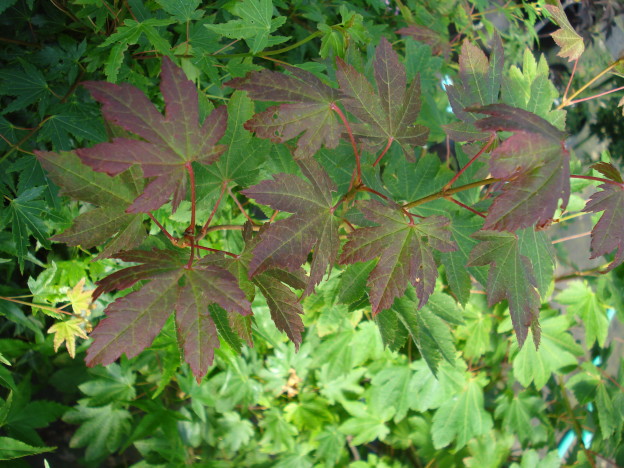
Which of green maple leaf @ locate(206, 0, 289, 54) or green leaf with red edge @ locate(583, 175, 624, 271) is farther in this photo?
green maple leaf @ locate(206, 0, 289, 54)

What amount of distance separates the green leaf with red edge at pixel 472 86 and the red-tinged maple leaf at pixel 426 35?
0.61 meters

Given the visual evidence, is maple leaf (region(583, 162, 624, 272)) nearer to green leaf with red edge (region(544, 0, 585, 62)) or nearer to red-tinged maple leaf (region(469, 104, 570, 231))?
red-tinged maple leaf (region(469, 104, 570, 231))

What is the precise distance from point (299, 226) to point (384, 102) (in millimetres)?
261

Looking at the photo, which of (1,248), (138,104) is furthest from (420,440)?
(138,104)

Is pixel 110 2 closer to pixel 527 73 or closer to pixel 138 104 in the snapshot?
pixel 138 104

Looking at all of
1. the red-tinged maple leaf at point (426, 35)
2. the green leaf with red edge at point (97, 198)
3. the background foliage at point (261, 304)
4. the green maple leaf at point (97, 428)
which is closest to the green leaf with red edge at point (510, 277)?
the background foliage at point (261, 304)

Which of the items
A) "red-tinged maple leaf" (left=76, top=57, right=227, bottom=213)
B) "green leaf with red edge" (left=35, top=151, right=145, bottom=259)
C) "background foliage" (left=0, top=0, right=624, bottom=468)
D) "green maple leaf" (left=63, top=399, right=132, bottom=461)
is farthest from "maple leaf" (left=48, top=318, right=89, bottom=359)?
"red-tinged maple leaf" (left=76, top=57, right=227, bottom=213)

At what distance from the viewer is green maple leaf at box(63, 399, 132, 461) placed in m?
1.44

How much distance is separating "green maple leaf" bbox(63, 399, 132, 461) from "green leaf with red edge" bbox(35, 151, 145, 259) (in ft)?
3.01

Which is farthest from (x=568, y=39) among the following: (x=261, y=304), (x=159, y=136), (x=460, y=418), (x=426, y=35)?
(x=460, y=418)

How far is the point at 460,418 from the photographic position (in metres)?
1.65

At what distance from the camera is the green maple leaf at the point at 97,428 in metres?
1.44

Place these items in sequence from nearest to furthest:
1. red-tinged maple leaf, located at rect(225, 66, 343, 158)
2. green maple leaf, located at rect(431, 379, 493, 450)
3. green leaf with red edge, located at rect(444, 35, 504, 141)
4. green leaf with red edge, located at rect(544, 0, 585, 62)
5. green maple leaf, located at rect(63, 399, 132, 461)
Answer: red-tinged maple leaf, located at rect(225, 66, 343, 158) → green leaf with red edge, located at rect(444, 35, 504, 141) → green leaf with red edge, located at rect(544, 0, 585, 62) → green maple leaf, located at rect(63, 399, 132, 461) → green maple leaf, located at rect(431, 379, 493, 450)

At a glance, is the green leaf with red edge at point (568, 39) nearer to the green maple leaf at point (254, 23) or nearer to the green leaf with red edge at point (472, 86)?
the green leaf with red edge at point (472, 86)
